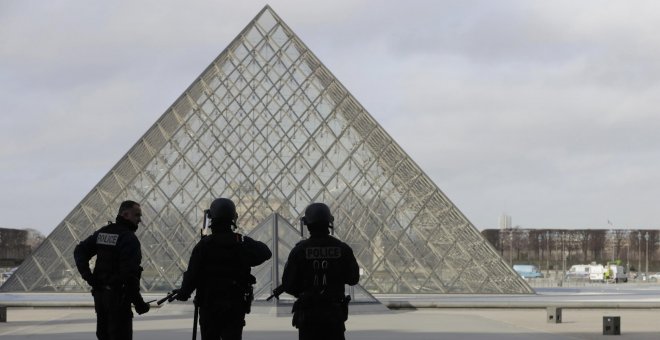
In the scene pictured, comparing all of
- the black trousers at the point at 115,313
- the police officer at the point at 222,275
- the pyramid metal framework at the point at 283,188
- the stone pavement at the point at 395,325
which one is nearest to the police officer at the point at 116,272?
the black trousers at the point at 115,313

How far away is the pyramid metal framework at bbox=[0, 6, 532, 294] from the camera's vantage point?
1453 inches

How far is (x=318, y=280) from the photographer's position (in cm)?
785

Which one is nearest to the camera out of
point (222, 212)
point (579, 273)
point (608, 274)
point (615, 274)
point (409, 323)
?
point (222, 212)

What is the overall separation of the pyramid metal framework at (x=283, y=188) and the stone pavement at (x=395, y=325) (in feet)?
31.9

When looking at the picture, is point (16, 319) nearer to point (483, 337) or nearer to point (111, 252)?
point (483, 337)

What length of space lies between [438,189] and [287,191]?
4.60 meters

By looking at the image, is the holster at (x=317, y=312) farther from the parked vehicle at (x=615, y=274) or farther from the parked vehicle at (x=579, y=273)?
the parked vehicle at (x=579, y=273)

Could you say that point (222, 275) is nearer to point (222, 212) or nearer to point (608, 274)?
point (222, 212)

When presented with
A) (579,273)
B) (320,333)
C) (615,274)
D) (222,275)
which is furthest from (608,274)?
(320,333)

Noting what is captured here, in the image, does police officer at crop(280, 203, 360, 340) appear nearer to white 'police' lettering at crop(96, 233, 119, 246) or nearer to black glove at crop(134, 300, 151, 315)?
black glove at crop(134, 300, 151, 315)

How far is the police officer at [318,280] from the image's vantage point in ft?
25.6

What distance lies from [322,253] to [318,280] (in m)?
0.17

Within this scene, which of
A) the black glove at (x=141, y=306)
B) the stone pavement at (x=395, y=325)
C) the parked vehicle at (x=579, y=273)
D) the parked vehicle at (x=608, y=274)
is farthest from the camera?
the parked vehicle at (x=579, y=273)

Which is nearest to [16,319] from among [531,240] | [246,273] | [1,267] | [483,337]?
[483,337]
